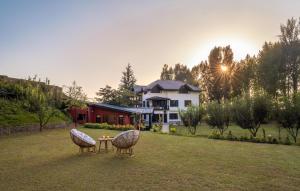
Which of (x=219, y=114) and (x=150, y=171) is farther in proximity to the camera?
(x=219, y=114)

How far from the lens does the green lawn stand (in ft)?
21.0

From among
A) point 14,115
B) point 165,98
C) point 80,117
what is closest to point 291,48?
point 165,98

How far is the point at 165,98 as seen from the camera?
4156 cm

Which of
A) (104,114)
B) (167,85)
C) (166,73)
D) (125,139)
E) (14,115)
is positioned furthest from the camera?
(166,73)

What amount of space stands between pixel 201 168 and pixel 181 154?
2.73m

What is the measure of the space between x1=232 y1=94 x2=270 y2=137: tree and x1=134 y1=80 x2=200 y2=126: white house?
20.9 m

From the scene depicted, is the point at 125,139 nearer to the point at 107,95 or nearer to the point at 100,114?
the point at 100,114

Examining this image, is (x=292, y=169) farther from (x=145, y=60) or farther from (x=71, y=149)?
(x=145, y=60)

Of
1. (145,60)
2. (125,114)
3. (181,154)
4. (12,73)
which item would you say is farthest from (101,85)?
(181,154)

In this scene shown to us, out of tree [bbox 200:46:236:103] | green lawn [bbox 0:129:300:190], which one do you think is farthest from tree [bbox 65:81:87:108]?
tree [bbox 200:46:236:103]

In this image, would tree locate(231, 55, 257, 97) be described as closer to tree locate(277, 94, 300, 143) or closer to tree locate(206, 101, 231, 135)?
tree locate(206, 101, 231, 135)

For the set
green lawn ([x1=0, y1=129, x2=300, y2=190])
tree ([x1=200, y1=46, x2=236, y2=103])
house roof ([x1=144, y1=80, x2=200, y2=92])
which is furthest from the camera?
tree ([x1=200, y1=46, x2=236, y2=103])

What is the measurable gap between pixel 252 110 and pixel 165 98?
23734 millimetres

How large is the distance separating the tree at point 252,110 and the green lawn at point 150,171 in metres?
7.89
